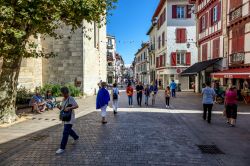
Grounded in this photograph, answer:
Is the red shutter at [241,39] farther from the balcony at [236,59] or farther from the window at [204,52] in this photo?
the window at [204,52]

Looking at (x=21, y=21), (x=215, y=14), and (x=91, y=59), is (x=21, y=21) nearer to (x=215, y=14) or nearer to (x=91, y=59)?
(x=91, y=59)

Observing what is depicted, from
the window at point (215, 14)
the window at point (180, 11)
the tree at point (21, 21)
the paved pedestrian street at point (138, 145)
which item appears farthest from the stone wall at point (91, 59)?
the paved pedestrian street at point (138, 145)

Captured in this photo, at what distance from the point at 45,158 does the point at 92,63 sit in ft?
67.5

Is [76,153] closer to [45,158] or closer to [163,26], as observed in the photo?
[45,158]

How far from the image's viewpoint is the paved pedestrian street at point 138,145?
238 inches

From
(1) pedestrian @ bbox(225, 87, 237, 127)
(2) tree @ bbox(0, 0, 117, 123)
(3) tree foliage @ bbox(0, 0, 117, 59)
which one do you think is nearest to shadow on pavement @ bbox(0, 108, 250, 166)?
(1) pedestrian @ bbox(225, 87, 237, 127)

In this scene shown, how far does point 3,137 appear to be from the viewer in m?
8.23

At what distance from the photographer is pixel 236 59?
1917cm

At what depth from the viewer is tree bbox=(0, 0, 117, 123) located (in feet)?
29.8

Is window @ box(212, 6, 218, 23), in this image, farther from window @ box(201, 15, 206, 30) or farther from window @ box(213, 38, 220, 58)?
window @ box(201, 15, 206, 30)

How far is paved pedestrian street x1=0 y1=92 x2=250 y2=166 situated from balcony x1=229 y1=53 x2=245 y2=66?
28.0 ft

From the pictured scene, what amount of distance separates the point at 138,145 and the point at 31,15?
552cm

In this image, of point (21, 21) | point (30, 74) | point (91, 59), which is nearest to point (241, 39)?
point (91, 59)

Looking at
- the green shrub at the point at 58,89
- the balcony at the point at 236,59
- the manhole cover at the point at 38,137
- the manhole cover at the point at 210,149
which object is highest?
the balcony at the point at 236,59
